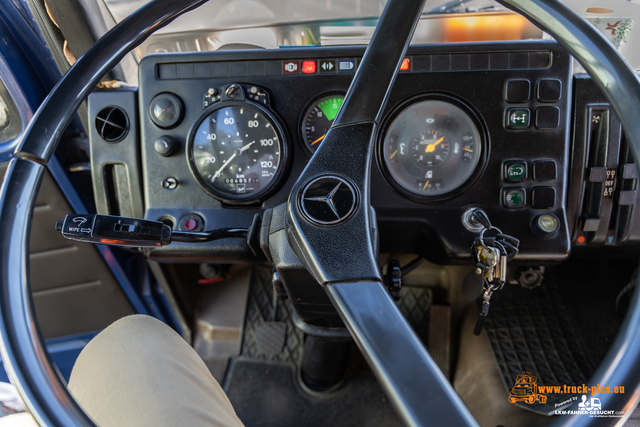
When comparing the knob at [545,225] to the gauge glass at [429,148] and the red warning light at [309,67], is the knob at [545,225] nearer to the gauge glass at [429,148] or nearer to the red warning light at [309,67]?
the gauge glass at [429,148]

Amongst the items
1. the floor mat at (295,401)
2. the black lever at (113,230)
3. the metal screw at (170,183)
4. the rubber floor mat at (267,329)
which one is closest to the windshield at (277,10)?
the metal screw at (170,183)

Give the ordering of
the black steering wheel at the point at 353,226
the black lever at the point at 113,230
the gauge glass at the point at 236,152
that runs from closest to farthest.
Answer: the black steering wheel at the point at 353,226
the black lever at the point at 113,230
the gauge glass at the point at 236,152

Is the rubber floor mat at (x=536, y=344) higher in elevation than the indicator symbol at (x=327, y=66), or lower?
lower

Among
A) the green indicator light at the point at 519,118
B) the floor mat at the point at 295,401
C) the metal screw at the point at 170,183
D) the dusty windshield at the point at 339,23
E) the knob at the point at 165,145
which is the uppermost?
the dusty windshield at the point at 339,23

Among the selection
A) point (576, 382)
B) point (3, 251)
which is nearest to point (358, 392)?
point (576, 382)

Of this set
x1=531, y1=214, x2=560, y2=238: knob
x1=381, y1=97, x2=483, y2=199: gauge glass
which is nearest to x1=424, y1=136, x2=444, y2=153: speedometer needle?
x1=381, y1=97, x2=483, y2=199: gauge glass

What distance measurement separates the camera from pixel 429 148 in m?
1.20

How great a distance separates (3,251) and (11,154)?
3.29ft

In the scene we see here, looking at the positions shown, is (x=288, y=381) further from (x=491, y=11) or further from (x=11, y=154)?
(x=491, y=11)

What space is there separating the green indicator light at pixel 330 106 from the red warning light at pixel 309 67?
10 cm

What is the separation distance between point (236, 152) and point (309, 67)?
34cm

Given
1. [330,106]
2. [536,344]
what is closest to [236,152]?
[330,106]

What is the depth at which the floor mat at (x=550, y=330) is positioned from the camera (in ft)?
5.00

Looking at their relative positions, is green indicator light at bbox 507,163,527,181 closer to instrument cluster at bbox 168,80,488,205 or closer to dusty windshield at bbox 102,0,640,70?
instrument cluster at bbox 168,80,488,205
